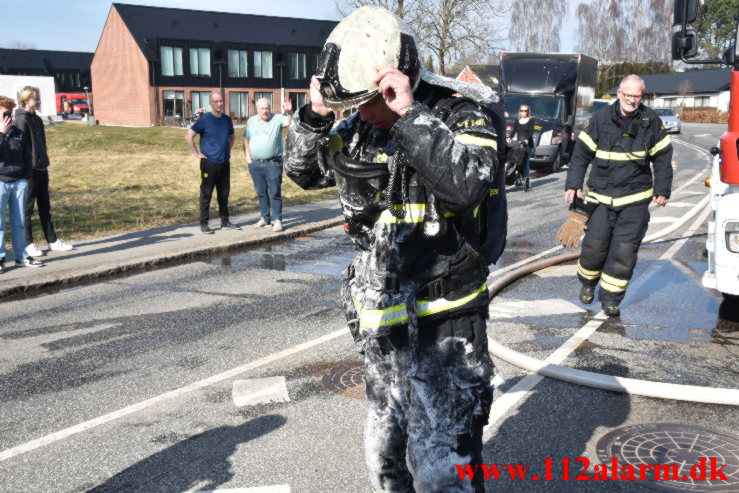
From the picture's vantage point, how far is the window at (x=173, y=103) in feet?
209

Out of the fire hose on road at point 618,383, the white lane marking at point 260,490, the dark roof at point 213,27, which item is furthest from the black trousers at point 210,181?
the dark roof at point 213,27

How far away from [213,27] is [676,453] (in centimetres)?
6746

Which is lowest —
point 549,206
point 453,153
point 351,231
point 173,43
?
point 549,206

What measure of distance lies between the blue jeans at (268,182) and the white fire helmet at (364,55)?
29.4ft

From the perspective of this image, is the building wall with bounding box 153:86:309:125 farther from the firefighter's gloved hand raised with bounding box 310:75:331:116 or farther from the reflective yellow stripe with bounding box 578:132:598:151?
the firefighter's gloved hand raised with bounding box 310:75:331:116

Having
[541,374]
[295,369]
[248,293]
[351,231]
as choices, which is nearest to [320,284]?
[248,293]

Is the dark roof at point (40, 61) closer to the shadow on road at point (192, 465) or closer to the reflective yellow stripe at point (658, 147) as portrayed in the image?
the reflective yellow stripe at point (658, 147)

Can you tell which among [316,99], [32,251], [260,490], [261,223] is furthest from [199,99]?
[316,99]

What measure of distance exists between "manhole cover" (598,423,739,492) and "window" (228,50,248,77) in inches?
2568

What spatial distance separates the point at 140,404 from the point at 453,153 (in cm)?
350

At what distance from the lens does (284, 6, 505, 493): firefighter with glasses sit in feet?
7.61

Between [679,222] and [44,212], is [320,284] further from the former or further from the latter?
[679,222]

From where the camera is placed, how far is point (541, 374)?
520 cm

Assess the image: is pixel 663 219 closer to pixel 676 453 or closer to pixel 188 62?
pixel 676 453
